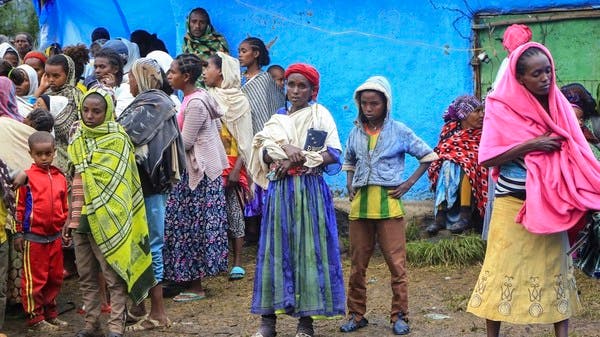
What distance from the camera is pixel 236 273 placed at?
836cm

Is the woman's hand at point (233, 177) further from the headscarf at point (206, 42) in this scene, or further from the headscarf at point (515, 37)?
the headscarf at point (515, 37)

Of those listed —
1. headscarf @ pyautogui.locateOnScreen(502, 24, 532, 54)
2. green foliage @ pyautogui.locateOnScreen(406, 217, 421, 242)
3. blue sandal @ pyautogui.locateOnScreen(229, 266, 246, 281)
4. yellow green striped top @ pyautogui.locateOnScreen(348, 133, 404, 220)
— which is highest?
headscarf @ pyautogui.locateOnScreen(502, 24, 532, 54)

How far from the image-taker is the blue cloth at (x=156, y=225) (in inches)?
261

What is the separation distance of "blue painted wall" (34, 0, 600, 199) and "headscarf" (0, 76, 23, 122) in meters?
3.61

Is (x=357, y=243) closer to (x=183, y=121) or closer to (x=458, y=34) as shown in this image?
(x=183, y=121)

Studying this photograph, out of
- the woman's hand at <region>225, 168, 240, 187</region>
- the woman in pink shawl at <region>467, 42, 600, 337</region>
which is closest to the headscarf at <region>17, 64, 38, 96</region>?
the woman's hand at <region>225, 168, 240, 187</region>

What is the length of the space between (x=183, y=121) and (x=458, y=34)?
3408mm

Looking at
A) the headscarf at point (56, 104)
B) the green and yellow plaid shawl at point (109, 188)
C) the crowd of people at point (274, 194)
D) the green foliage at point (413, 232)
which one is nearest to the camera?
the crowd of people at point (274, 194)

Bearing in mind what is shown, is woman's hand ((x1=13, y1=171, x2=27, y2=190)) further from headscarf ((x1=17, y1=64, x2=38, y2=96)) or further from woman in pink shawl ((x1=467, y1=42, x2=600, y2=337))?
woman in pink shawl ((x1=467, y1=42, x2=600, y2=337))

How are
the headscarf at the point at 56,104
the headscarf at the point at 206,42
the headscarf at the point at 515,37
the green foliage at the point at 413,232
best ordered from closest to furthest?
the headscarf at the point at 56,104 → the headscarf at the point at 515,37 → the green foliage at the point at 413,232 → the headscarf at the point at 206,42

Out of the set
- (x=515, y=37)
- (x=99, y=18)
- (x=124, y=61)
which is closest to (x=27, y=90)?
(x=124, y=61)

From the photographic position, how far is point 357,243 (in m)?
6.45

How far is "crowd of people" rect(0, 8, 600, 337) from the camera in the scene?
5109mm

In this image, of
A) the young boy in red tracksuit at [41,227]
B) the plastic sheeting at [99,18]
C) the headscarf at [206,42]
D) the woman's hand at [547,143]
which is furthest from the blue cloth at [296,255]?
the plastic sheeting at [99,18]
